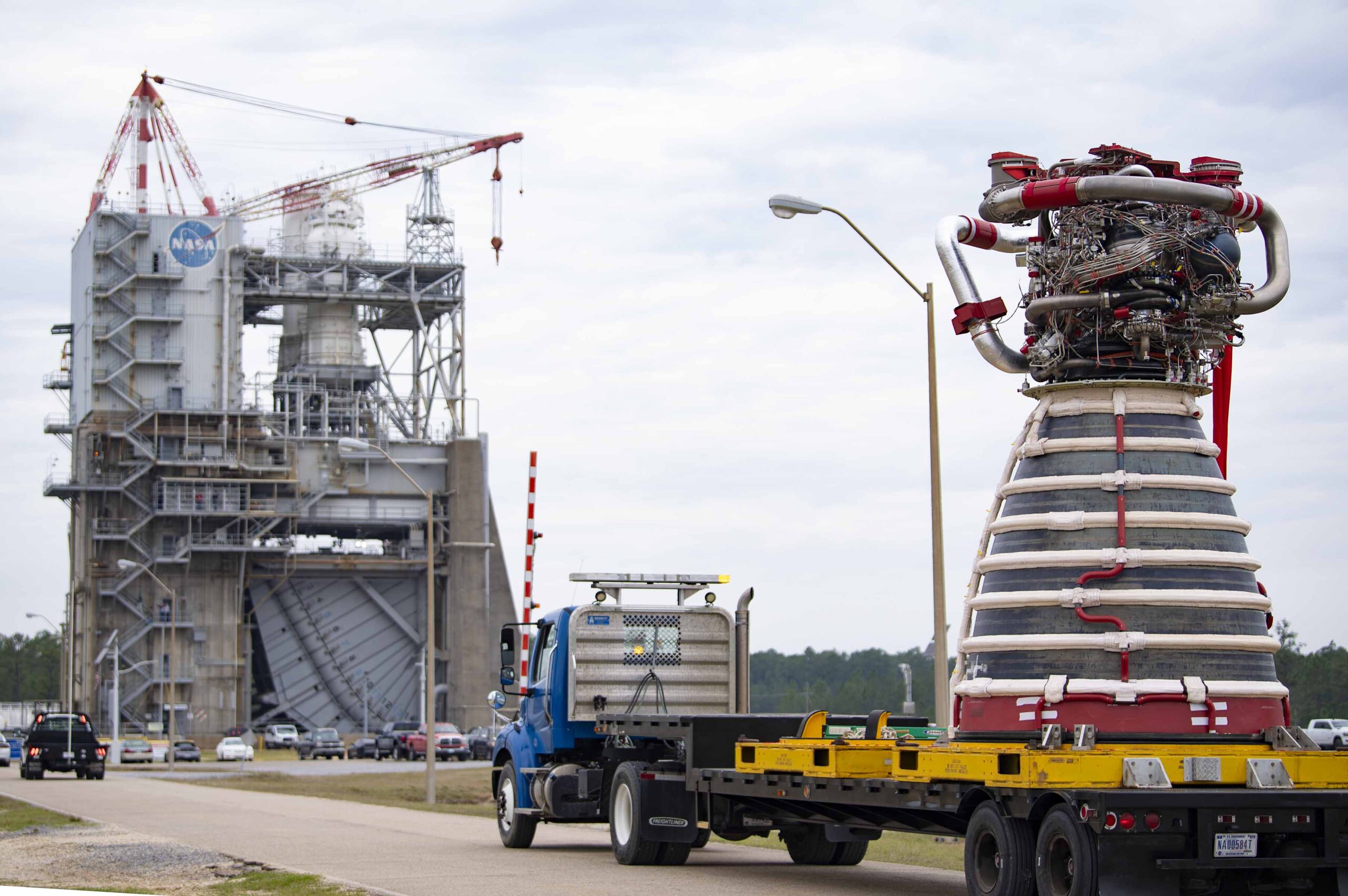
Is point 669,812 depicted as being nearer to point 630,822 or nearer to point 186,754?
point 630,822

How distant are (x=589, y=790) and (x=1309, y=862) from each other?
11161mm

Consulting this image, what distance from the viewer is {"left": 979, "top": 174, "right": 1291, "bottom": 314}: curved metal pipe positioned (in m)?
14.8

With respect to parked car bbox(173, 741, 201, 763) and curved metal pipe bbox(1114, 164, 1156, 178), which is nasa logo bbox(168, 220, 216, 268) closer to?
parked car bbox(173, 741, 201, 763)

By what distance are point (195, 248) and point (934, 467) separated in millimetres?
79869

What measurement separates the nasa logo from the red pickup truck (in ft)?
110

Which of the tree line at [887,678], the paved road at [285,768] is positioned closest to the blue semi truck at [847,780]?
the paved road at [285,768]

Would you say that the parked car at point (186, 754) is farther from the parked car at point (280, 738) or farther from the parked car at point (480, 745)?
the parked car at point (280, 738)

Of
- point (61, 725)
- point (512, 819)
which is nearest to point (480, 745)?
point (61, 725)

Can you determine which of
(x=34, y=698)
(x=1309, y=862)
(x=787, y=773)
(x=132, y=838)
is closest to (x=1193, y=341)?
(x=1309, y=862)

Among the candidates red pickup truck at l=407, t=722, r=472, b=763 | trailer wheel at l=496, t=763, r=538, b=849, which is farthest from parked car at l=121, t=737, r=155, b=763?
trailer wheel at l=496, t=763, r=538, b=849

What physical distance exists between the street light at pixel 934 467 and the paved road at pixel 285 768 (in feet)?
118

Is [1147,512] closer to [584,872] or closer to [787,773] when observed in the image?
[787,773]

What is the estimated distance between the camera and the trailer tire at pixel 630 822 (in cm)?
2067

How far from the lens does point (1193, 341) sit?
50.1 ft
